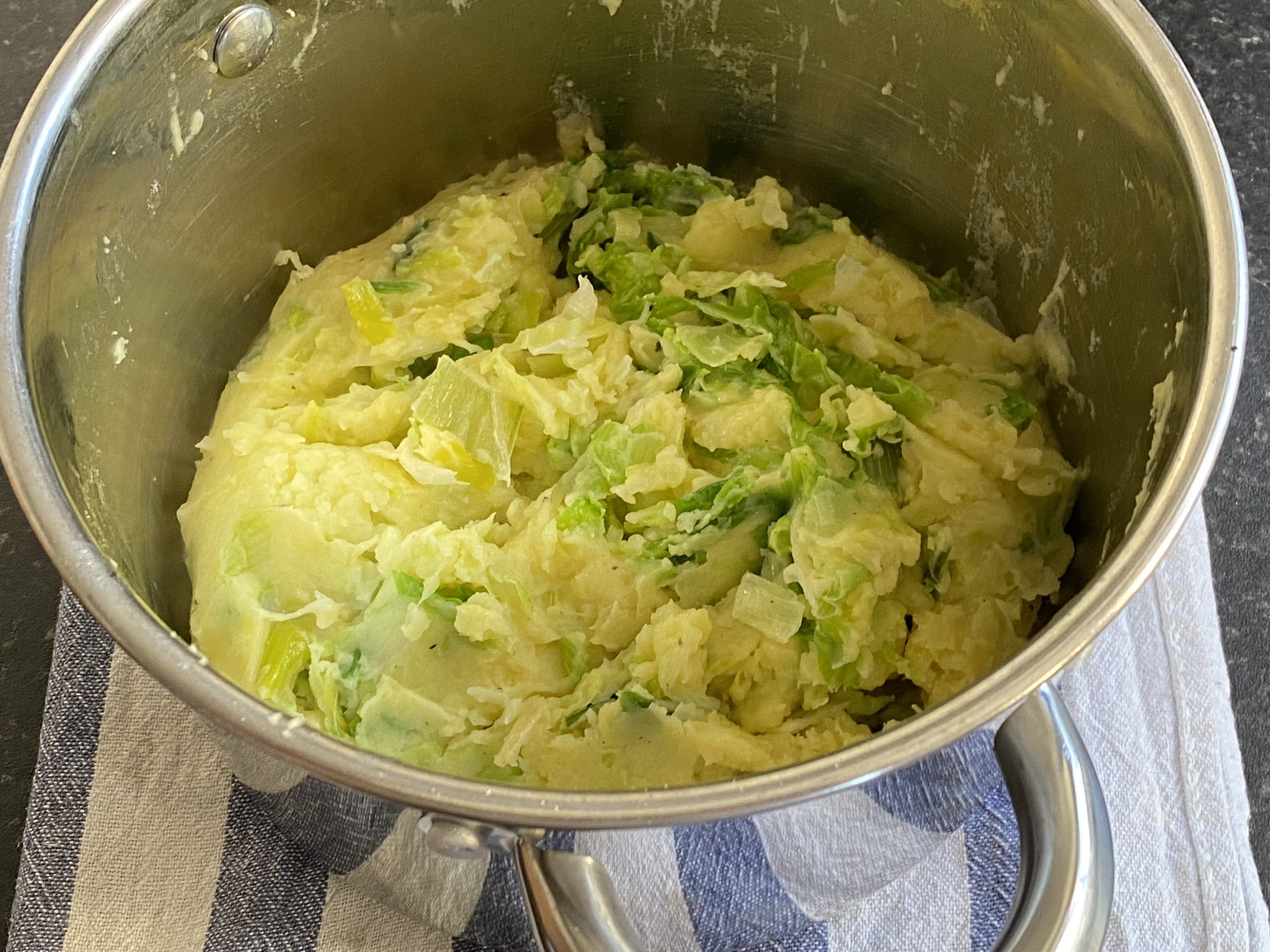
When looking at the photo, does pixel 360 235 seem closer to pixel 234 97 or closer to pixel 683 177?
pixel 234 97

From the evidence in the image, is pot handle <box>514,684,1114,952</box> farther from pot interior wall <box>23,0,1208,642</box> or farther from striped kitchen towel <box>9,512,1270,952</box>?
pot interior wall <box>23,0,1208,642</box>

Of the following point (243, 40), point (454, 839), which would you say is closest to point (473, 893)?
point (454, 839)

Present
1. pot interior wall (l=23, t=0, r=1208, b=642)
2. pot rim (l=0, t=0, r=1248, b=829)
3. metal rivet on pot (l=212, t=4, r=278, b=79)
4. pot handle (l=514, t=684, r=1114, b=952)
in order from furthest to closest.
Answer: metal rivet on pot (l=212, t=4, r=278, b=79) < pot interior wall (l=23, t=0, r=1208, b=642) < pot handle (l=514, t=684, r=1114, b=952) < pot rim (l=0, t=0, r=1248, b=829)

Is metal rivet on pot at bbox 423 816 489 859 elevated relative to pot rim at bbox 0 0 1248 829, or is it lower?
lower

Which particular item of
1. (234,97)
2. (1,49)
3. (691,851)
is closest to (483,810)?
(691,851)

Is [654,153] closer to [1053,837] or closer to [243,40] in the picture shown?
[243,40]

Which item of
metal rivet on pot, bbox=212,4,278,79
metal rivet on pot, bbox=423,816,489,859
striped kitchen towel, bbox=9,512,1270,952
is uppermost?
metal rivet on pot, bbox=212,4,278,79

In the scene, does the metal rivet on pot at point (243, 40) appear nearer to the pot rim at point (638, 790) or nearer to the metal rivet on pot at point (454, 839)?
the pot rim at point (638, 790)

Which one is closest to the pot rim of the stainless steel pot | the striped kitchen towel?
the stainless steel pot
